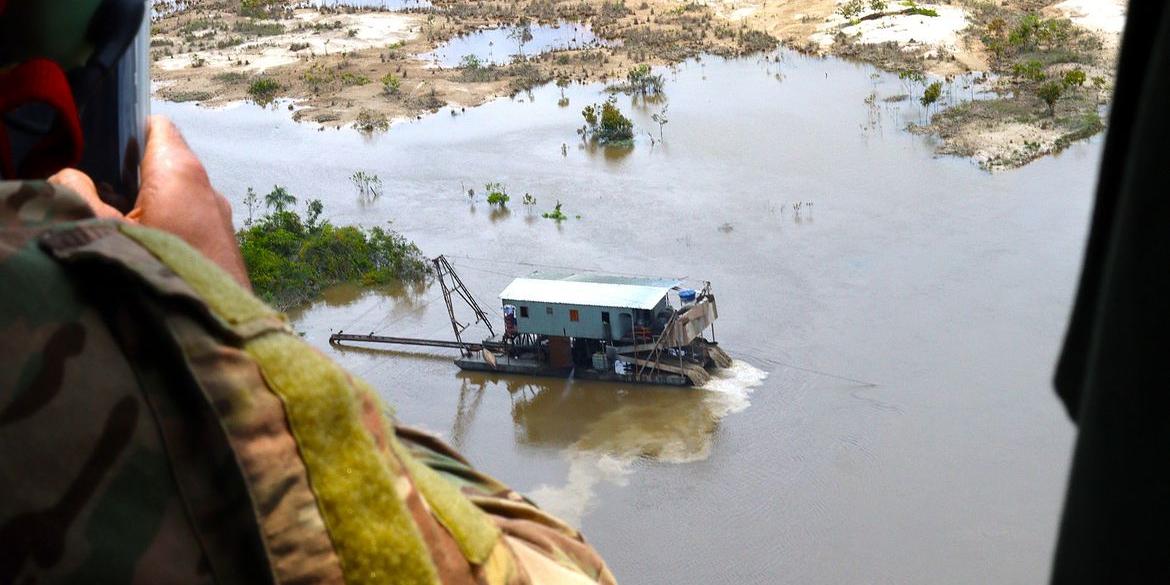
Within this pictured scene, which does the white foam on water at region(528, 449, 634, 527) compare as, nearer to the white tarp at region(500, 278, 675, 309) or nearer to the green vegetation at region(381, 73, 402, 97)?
the white tarp at region(500, 278, 675, 309)

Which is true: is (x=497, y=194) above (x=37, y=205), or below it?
below

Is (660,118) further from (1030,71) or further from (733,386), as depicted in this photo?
(733,386)

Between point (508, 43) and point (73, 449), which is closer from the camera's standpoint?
point (73, 449)

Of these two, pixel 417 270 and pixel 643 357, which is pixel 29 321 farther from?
pixel 417 270

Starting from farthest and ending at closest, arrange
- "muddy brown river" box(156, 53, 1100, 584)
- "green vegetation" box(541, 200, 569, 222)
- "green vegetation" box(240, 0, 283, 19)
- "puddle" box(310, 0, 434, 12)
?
1. "puddle" box(310, 0, 434, 12)
2. "green vegetation" box(240, 0, 283, 19)
3. "green vegetation" box(541, 200, 569, 222)
4. "muddy brown river" box(156, 53, 1100, 584)

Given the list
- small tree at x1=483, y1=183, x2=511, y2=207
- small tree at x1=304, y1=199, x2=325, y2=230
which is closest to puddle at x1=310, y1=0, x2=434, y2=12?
small tree at x1=483, y1=183, x2=511, y2=207

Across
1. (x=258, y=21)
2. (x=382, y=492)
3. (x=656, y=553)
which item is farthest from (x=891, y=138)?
(x=382, y=492)

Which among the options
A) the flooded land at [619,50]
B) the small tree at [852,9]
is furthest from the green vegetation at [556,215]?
the small tree at [852,9]

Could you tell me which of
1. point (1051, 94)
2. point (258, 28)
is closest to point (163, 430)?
point (1051, 94)
